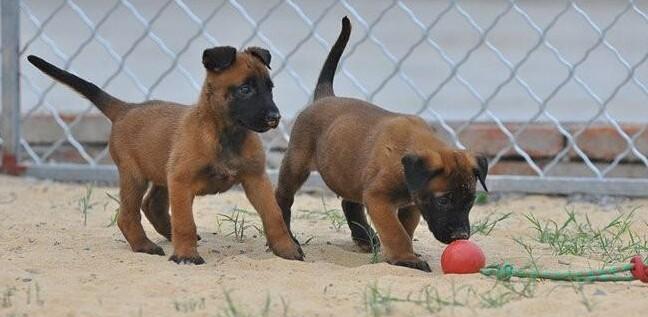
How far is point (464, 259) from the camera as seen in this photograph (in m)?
4.89

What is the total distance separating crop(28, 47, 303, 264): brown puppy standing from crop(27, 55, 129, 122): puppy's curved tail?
5.0 inches

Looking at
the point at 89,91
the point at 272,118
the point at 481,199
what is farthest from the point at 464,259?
the point at 481,199

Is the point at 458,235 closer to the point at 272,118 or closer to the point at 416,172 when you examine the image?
the point at 416,172

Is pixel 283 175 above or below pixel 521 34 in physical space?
above

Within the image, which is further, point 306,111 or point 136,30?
point 136,30

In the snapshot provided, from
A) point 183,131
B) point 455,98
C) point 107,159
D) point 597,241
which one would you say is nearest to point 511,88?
point 455,98

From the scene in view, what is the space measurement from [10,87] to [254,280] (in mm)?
3308

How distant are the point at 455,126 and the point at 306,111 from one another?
2142 mm

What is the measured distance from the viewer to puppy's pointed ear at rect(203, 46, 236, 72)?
527cm

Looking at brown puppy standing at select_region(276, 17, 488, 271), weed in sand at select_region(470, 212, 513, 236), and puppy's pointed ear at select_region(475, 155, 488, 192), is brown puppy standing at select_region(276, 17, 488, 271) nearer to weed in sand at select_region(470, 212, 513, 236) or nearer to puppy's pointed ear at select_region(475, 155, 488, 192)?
puppy's pointed ear at select_region(475, 155, 488, 192)

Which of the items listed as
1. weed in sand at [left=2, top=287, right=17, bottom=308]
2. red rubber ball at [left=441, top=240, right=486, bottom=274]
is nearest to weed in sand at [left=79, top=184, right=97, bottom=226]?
weed in sand at [left=2, top=287, right=17, bottom=308]

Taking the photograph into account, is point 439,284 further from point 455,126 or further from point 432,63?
point 432,63

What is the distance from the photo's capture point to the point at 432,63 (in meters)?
11.5

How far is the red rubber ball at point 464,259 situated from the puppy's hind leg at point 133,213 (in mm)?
1243
